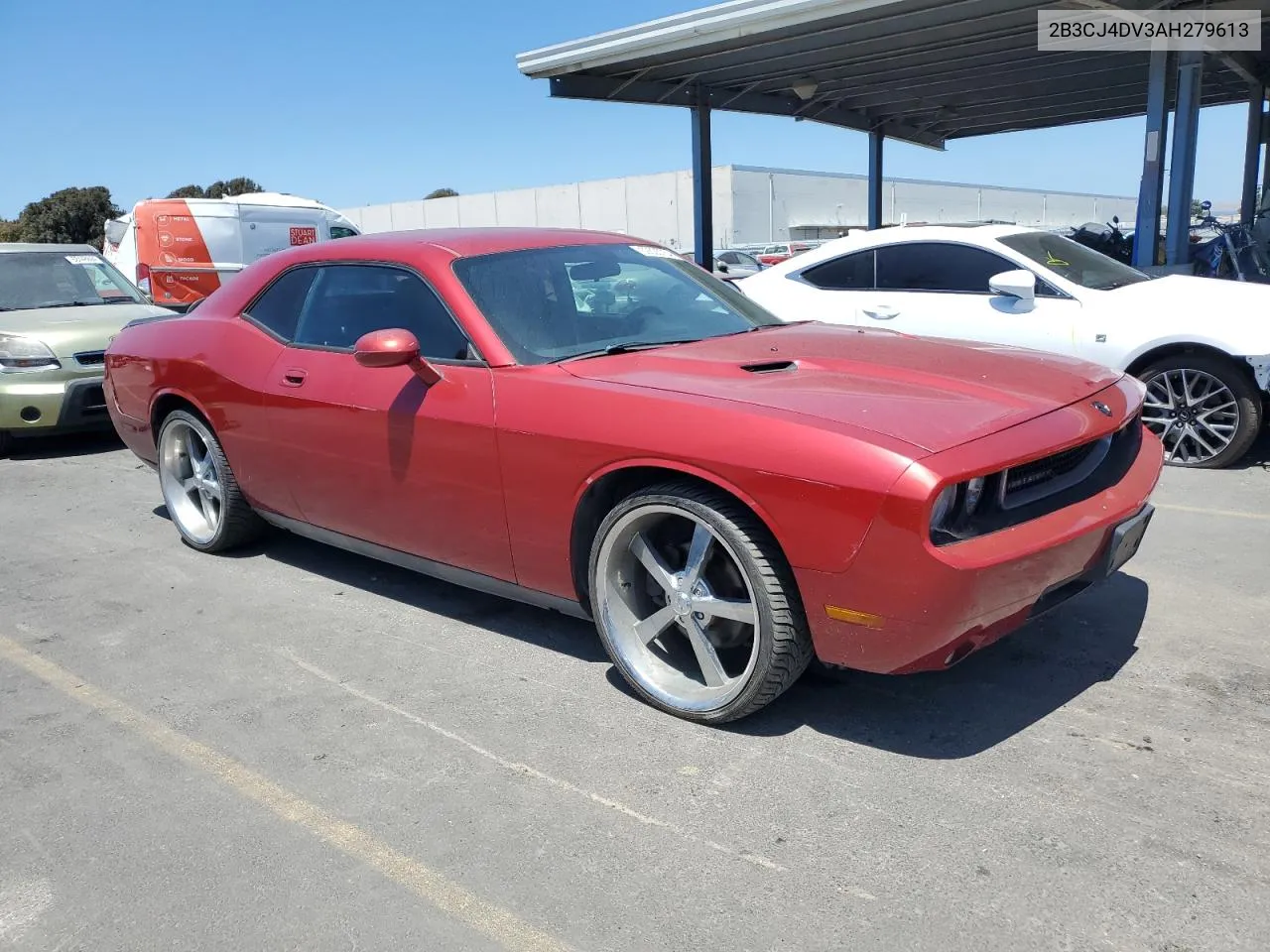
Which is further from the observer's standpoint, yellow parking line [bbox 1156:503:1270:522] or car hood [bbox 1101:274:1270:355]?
car hood [bbox 1101:274:1270:355]

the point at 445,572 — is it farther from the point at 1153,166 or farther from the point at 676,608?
the point at 1153,166

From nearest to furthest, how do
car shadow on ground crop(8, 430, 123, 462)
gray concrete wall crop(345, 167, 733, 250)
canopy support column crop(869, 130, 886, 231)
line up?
1. car shadow on ground crop(8, 430, 123, 462)
2. canopy support column crop(869, 130, 886, 231)
3. gray concrete wall crop(345, 167, 733, 250)

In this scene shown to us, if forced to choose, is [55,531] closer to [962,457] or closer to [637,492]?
[637,492]

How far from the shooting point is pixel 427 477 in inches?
146

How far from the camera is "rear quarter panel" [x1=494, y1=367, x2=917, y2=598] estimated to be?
267 centimetres

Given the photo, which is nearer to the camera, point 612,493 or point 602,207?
point 612,493

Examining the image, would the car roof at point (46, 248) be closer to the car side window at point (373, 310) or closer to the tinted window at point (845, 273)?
the car side window at point (373, 310)

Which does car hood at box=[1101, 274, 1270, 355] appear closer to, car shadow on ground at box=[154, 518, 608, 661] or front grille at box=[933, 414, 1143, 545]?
front grille at box=[933, 414, 1143, 545]

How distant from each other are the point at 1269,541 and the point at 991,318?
2407 mm

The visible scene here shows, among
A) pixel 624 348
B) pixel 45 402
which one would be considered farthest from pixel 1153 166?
pixel 45 402

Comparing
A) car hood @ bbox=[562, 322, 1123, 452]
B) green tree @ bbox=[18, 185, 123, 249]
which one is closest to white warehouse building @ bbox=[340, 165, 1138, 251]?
green tree @ bbox=[18, 185, 123, 249]

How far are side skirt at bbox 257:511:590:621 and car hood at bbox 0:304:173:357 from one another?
167 inches

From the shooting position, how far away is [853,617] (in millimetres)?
2729

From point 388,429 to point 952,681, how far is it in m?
2.17
